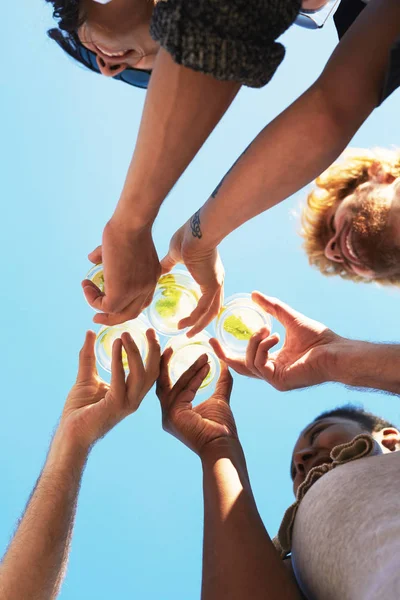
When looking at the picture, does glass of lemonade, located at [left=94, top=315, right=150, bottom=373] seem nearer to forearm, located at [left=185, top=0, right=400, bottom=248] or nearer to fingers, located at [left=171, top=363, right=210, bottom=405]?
fingers, located at [left=171, top=363, right=210, bottom=405]

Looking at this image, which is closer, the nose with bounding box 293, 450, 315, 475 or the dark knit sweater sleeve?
the dark knit sweater sleeve

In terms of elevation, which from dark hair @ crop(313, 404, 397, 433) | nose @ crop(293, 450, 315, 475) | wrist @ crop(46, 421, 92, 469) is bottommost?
nose @ crop(293, 450, 315, 475)

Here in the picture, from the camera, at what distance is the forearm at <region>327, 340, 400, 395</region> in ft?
4.27

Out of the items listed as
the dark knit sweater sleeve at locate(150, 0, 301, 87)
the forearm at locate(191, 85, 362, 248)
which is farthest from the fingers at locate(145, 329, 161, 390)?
the dark knit sweater sleeve at locate(150, 0, 301, 87)

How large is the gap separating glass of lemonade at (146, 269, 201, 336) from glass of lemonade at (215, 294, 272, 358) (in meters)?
0.12

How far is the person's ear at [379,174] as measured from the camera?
1853 millimetres

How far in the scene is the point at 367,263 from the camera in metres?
1.83

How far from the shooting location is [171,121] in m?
0.80

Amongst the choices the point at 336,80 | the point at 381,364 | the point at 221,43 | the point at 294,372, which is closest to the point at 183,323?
the point at 294,372

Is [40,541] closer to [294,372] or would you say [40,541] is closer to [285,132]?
[294,372]

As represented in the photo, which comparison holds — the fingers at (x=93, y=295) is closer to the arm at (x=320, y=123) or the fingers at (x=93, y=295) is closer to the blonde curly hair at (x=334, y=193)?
the arm at (x=320, y=123)

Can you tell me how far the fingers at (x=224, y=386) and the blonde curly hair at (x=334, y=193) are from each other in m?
0.79

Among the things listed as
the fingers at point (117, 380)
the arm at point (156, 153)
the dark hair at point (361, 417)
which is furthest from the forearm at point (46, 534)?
the dark hair at point (361, 417)

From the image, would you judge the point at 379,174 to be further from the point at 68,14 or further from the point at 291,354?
the point at 68,14
